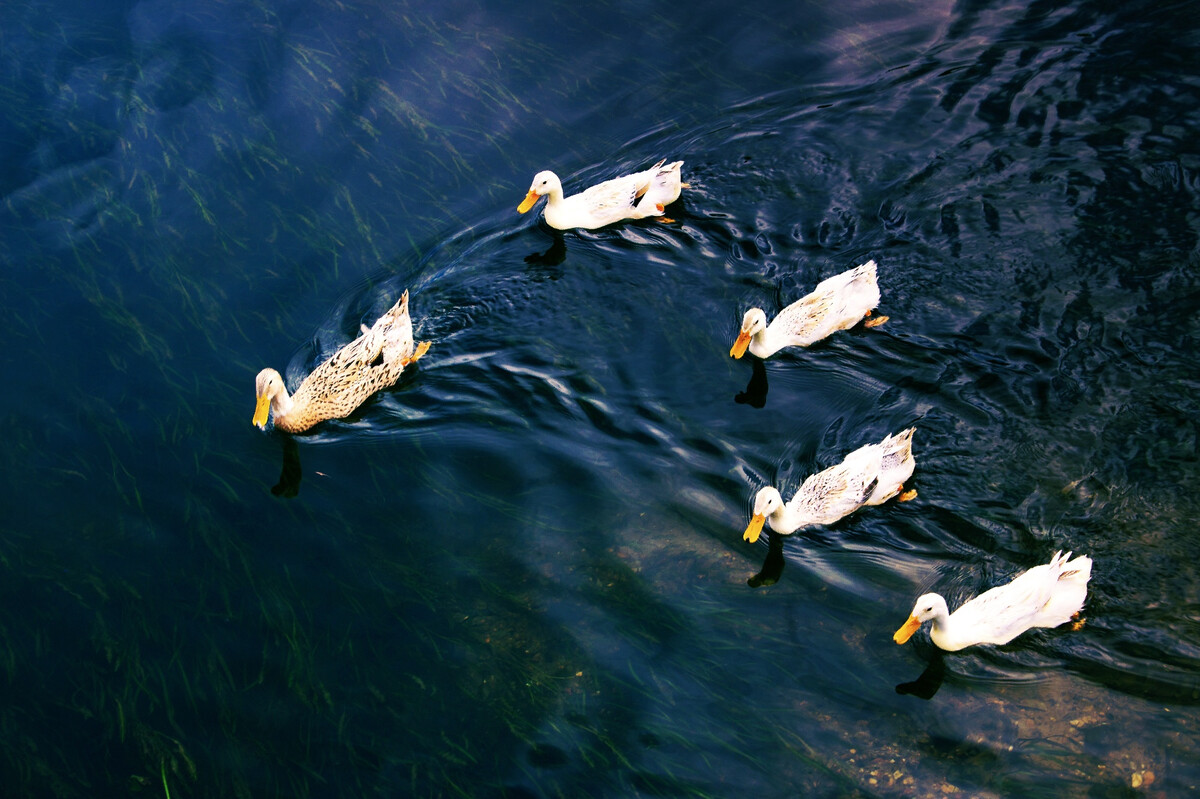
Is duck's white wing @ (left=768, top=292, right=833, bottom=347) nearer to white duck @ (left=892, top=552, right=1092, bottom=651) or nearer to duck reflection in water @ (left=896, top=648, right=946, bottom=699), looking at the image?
white duck @ (left=892, top=552, right=1092, bottom=651)

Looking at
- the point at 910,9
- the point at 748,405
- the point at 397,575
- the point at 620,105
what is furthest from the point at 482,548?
the point at 910,9

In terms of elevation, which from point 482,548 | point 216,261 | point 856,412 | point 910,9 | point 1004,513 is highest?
point 216,261

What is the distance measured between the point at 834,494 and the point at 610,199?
349 centimetres

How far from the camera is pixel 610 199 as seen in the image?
8445 millimetres

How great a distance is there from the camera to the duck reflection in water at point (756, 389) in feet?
23.6

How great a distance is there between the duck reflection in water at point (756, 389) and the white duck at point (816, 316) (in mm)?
93

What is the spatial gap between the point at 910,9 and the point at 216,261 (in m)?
7.32

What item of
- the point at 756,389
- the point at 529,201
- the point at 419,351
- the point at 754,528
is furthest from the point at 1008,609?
the point at 529,201

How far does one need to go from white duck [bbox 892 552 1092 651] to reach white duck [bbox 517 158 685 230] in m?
4.32

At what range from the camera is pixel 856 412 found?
23.0 feet

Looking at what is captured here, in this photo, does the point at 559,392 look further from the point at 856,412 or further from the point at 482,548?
the point at 856,412

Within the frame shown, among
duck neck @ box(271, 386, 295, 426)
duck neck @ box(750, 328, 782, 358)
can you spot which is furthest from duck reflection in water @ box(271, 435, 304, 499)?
duck neck @ box(750, 328, 782, 358)

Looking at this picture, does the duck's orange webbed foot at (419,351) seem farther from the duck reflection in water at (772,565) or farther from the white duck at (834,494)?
the duck reflection in water at (772,565)

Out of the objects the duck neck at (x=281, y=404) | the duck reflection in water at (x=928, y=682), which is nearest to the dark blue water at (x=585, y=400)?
the duck reflection in water at (x=928, y=682)
